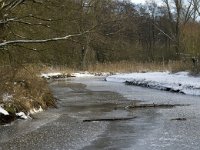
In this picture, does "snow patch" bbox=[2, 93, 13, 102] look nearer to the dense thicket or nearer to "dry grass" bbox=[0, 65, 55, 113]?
"dry grass" bbox=[0, 65, 55, 113]

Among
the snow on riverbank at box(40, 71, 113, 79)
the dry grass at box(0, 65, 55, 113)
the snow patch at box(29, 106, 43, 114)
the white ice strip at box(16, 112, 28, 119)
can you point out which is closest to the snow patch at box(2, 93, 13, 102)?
the dry grass at box(0, 65, 55, 113)

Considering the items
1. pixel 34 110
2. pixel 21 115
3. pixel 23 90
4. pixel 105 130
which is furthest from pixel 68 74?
pixel 105 130

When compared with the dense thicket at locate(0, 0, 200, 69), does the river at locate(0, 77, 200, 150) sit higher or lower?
lower

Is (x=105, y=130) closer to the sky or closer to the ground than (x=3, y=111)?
closer to the ground

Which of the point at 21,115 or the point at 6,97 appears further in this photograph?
the point at 6,97

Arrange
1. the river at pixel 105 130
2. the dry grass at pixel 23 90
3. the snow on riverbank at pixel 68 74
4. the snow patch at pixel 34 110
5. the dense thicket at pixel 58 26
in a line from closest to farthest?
the river at pixel 105 130 < the dense thicket at pixel 58 26 < the dry grass at pixel 23 90 < the snow patch at pixel 34 110 < the snow on riverbank at pixel 68 74

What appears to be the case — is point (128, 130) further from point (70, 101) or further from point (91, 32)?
point (70, 101)

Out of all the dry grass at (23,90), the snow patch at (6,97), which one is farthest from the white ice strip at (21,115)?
the snow patch at (6,97)

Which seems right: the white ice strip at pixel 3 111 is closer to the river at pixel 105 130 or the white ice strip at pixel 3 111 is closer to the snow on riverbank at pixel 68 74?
the river at pixel 105 130

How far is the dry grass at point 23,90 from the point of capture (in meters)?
16.2

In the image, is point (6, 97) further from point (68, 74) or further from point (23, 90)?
point (68, 74)

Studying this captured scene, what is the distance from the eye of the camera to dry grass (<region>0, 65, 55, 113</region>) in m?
16.2

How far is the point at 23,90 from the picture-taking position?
58.9 ft

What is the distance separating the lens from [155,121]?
14.9 m
